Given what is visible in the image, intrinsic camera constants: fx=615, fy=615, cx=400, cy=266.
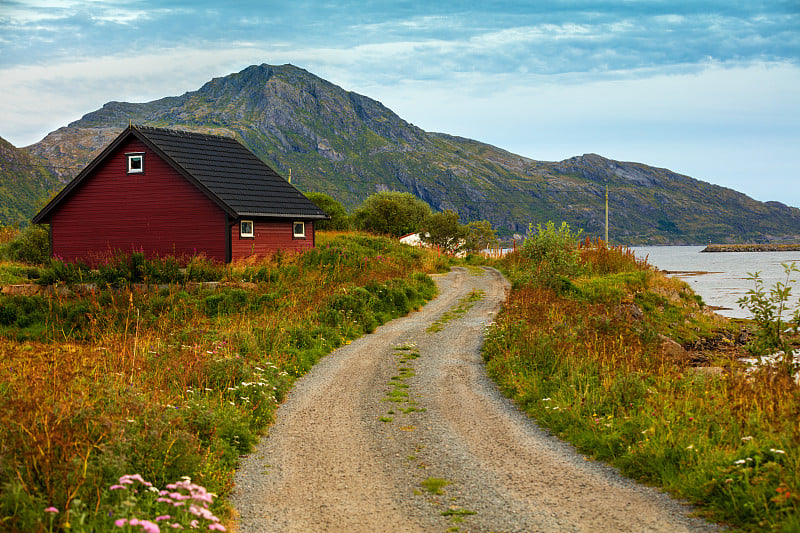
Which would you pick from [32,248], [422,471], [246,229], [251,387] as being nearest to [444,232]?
[246,229]

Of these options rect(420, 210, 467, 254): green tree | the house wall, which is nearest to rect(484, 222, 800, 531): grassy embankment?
the house wall

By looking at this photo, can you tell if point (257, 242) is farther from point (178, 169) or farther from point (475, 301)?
point (475, 301)

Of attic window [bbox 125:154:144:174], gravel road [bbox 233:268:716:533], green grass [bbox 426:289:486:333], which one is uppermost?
attic window [bbox 125:154:144:174]

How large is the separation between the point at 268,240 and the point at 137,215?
272 inches

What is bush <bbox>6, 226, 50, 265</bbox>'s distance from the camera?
142 ft

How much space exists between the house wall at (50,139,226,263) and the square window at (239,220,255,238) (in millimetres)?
999

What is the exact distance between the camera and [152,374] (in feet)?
35.7

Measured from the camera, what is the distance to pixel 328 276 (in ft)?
91.7

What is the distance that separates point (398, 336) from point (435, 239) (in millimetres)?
45411

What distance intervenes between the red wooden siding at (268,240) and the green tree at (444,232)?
95.8ft

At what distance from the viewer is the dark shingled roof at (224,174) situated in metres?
31.2

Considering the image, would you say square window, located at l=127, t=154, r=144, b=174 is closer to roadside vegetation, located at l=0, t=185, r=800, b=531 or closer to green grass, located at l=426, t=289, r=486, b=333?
roadside vegetation, located at l=0, t=185, r=800, b=531

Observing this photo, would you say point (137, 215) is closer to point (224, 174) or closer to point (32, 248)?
point (224, 174)

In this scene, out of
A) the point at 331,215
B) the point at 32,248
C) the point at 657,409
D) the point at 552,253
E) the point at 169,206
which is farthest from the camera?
the point at 331,215
